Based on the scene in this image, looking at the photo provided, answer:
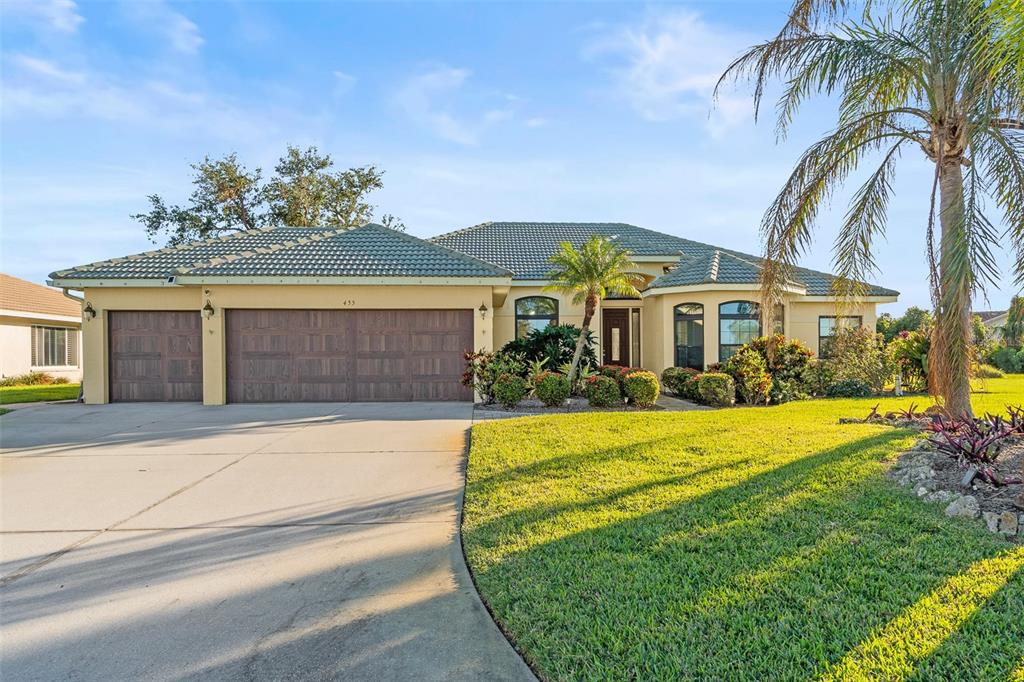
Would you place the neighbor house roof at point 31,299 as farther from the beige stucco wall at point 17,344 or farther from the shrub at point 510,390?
the shrub at point 510,390

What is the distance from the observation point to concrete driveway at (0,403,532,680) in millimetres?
2951

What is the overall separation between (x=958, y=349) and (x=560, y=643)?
22.1ft

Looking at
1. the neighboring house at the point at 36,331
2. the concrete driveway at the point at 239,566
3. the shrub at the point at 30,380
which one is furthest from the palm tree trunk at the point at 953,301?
the neighboring house at the point at 36,331

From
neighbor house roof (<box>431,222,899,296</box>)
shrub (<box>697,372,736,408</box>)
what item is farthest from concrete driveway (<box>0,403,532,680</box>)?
neighbor house roof (<box>431,222,899,296</box>)

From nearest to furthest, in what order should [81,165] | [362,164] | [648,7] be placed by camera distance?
[648,7]
[81,165]
[362,164]

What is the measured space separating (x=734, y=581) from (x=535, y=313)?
1497cm

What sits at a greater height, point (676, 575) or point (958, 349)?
point (958, 349)

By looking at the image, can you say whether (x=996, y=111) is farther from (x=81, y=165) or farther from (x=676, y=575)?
(x=81, y=165)

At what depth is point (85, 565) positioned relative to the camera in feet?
13.6

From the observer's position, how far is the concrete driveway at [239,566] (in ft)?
9.68

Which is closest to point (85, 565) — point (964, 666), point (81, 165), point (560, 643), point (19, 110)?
point (560, 643)

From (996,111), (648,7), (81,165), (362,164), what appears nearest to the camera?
(996,111)

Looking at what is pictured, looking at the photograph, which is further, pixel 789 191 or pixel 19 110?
pixel 19 110

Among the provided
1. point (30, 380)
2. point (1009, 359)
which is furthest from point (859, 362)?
point (30, 380)
